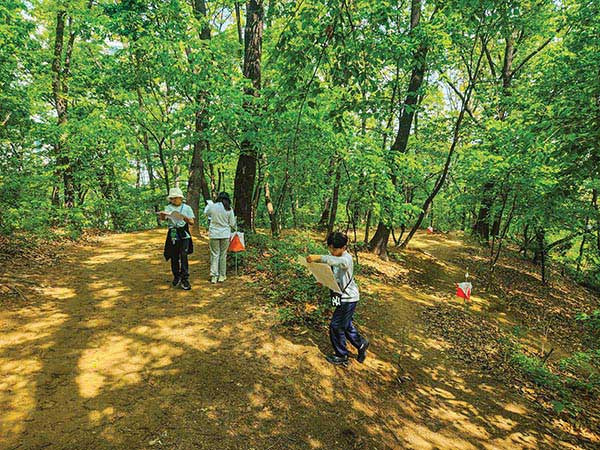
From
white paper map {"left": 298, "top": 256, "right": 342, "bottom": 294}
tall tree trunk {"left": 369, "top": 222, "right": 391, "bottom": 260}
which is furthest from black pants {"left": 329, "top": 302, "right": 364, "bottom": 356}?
tall tree trunk {"left": 369, "top": 222, "right": 391, "bottom": 260}

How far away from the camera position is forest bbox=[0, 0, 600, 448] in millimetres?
3859

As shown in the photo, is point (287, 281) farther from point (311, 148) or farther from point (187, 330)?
point (311, 148)

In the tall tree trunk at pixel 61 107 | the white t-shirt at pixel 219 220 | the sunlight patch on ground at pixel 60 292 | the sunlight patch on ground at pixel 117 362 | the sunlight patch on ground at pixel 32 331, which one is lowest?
the sunlight patch on ground at pixel 117 362

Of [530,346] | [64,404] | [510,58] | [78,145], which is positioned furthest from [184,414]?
[510,58]

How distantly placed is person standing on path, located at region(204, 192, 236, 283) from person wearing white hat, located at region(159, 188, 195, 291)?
49cm

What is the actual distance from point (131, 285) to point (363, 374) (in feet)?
16.3

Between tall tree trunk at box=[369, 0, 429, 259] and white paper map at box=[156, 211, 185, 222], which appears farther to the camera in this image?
tall tree trunk at box=[369, 0, 429, 259]

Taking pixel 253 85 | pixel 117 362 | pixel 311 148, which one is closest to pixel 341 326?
pixel 117 362

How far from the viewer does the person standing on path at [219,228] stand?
21.4 ft

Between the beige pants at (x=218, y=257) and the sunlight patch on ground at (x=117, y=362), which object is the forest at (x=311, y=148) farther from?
the beige pants at (x=218, y=257)

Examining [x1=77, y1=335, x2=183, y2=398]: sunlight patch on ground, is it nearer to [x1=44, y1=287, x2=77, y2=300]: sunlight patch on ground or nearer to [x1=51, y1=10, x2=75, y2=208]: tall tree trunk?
[x1=44, y1=287, x2=77, y2=300]: sunlight patch on ground

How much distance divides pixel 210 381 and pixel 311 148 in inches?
242

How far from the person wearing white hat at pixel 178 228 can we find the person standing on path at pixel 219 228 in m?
0.49

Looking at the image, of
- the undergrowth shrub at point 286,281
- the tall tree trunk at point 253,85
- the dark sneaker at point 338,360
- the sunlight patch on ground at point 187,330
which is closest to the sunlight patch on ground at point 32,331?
the sunlight patch on ground at point 187,330
